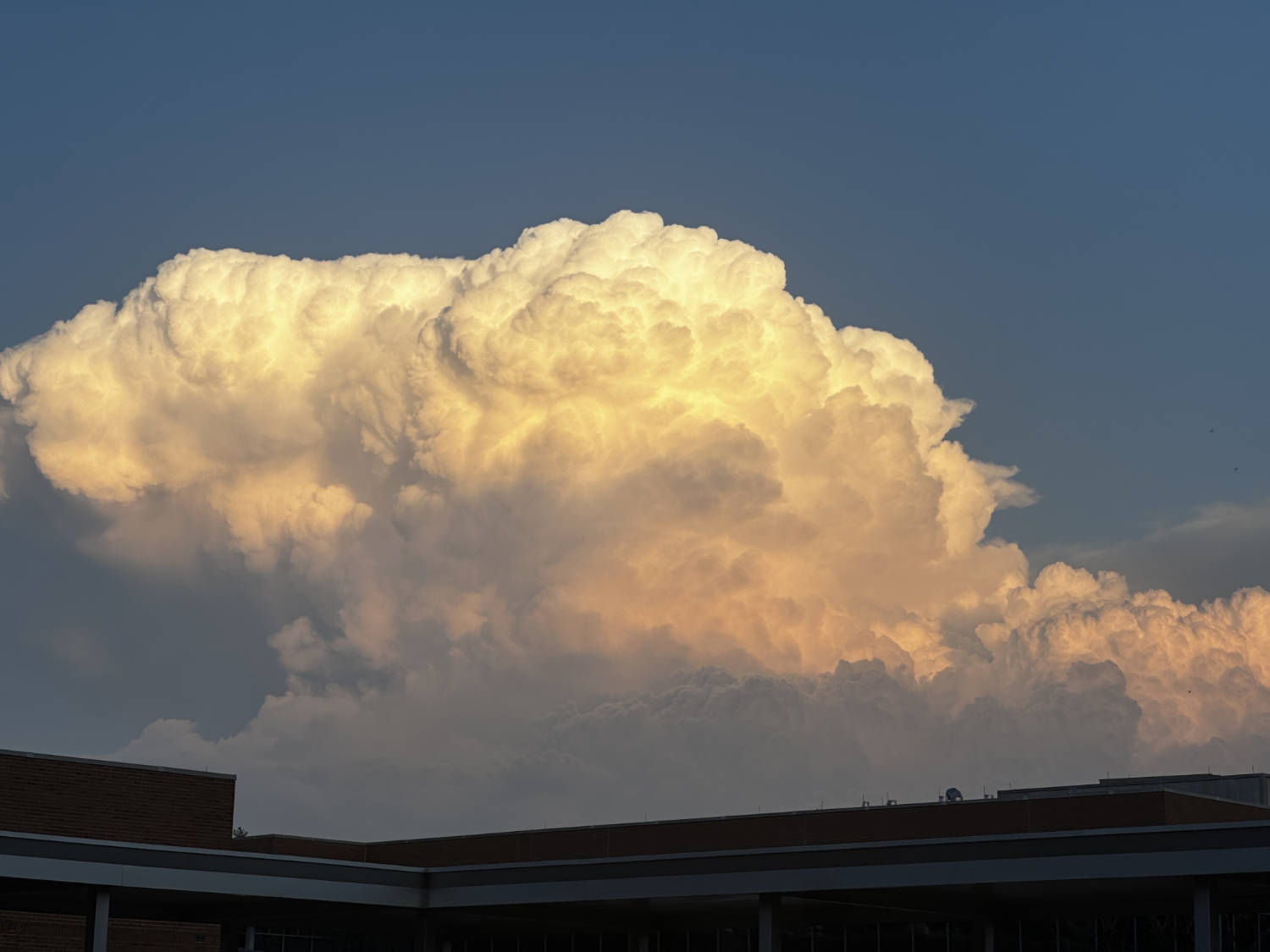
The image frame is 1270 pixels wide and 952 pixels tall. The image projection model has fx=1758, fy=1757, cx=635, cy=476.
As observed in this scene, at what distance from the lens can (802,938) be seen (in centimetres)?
4488

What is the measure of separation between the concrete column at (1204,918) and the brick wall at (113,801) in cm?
2558

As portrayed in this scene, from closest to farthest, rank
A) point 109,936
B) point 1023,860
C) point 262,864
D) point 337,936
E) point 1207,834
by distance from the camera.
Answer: point 1207,834 → point 1023,860 → point 262,864 → point 109,936 → point 337,936

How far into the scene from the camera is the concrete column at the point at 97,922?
33719 millimetres

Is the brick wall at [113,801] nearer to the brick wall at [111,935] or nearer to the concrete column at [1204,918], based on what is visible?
the brick wall at [111,935]

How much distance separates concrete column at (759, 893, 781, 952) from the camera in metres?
34.6

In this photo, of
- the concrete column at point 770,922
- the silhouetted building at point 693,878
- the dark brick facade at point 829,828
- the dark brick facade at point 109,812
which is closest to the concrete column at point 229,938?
the silhouetted building at point 693,878

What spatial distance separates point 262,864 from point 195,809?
10.6 metres

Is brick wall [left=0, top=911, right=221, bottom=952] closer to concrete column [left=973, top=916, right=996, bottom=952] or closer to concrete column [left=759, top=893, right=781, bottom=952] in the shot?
concrete column [left=759, top=893, right=781, bottom=952]

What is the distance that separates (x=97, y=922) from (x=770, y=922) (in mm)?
13023

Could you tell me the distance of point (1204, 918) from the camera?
96.5 ft

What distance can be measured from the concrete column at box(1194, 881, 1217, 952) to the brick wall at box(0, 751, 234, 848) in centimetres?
2558

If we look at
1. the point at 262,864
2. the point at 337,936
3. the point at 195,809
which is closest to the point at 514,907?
the point at 262,864

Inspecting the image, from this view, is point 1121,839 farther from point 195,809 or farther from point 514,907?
point 195,809

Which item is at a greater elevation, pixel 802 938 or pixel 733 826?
pixel 733 826
